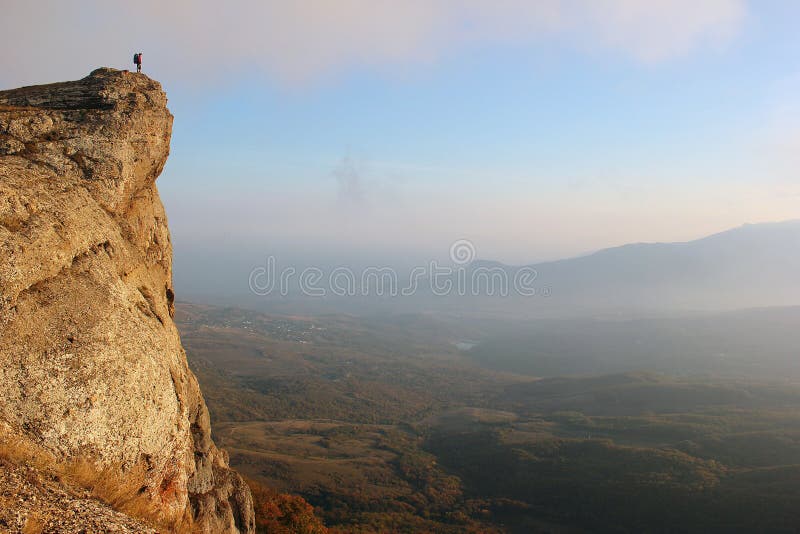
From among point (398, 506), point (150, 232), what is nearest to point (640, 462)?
point (398, 506)

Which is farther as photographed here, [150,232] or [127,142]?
[150,232]

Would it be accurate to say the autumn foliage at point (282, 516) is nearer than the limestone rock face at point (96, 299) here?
No

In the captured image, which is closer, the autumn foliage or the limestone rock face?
the limestone rock face

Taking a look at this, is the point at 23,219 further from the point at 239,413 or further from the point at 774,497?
the point at 239,413

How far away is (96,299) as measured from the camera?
1199cm

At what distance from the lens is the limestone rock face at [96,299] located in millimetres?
10195

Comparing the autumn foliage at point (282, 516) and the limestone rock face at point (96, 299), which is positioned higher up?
the limestone rock face at point (96, 299)

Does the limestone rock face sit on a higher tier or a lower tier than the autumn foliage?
higher

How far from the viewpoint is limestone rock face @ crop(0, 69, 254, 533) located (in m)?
10.2

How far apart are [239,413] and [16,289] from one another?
92.5 m

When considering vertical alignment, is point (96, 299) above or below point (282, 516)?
above

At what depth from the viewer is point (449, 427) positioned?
326ft

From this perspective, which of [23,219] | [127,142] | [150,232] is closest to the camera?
[23,219]

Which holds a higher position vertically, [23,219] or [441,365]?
[23,219]
